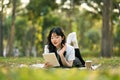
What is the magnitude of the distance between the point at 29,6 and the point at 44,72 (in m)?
35.2

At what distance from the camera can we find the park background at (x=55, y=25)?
16266 mm

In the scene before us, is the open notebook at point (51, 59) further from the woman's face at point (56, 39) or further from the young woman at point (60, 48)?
the woman's face at point (56, 39)

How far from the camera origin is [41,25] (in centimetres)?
4478

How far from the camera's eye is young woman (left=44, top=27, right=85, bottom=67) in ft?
24.6

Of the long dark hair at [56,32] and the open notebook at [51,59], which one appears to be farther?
the long dark hair at [56,32]

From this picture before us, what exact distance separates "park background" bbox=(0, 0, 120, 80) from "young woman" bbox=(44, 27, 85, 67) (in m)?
1.00

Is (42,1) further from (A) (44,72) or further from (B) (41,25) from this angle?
(A) (44,72)

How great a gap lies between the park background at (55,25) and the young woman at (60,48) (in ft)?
3.27

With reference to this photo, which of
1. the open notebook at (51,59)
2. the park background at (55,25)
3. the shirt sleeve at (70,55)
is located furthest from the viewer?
the park background at (55,25)

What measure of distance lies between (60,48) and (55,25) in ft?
124

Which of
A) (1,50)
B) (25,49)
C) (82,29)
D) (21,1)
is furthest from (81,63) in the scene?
(82,29)

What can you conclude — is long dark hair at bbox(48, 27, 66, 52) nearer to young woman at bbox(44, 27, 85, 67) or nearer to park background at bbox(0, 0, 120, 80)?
young woman at bbox(44, 27, 85, 67)

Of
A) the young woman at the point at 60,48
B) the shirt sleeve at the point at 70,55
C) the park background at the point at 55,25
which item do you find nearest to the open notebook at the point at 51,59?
the young woman at the point at 60,48

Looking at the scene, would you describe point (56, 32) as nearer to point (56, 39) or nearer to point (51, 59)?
point (56, 39)
